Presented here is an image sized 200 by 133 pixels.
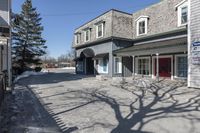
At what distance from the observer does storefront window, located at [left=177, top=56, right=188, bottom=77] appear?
16.1 meters

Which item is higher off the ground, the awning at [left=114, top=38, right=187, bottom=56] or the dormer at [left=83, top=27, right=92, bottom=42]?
the dormer at [left=83, top=27, right=92, bottom=42]

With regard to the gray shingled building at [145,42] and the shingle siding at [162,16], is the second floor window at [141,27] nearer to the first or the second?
the gray shingled building at [145,42]

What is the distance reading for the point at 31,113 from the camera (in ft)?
22.2

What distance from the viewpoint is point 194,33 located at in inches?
474

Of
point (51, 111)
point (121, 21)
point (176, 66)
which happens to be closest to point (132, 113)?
point (51, 111)

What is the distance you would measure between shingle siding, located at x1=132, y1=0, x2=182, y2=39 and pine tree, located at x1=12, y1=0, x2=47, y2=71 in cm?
2222

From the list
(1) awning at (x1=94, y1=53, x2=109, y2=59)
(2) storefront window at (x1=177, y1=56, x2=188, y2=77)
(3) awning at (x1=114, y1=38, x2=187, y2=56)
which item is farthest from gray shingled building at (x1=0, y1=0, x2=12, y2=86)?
(2) storefront window at (x1=177, y1=56, x2=188, y2=77)

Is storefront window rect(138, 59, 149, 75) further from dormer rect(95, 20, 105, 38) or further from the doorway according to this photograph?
dormer rect(95, 20, 105, 38)

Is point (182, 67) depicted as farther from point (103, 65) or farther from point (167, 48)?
point (103, 65)

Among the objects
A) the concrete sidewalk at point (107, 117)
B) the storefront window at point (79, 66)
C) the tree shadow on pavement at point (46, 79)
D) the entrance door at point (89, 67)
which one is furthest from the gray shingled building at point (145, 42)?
the concrete sidewalk at point (107, 117)

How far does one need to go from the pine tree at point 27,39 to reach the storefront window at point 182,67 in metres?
25.9

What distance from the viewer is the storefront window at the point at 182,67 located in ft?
52.8

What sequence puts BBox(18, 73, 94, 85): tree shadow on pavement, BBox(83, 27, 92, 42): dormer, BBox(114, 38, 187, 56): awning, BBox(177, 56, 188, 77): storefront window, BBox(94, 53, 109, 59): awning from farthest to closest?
1. BBox(83, 27, 92, 42): dormer
2. BBox(94, 53, 109, 59): awning
3. BBox(18, 73, 94, 85): tree shadow on pavement
4. BBox(177, 56, 188, 77): storefront window
5. BBox(114, 38, 187, 56): awning

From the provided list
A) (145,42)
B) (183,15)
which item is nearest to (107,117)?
(183,15)
